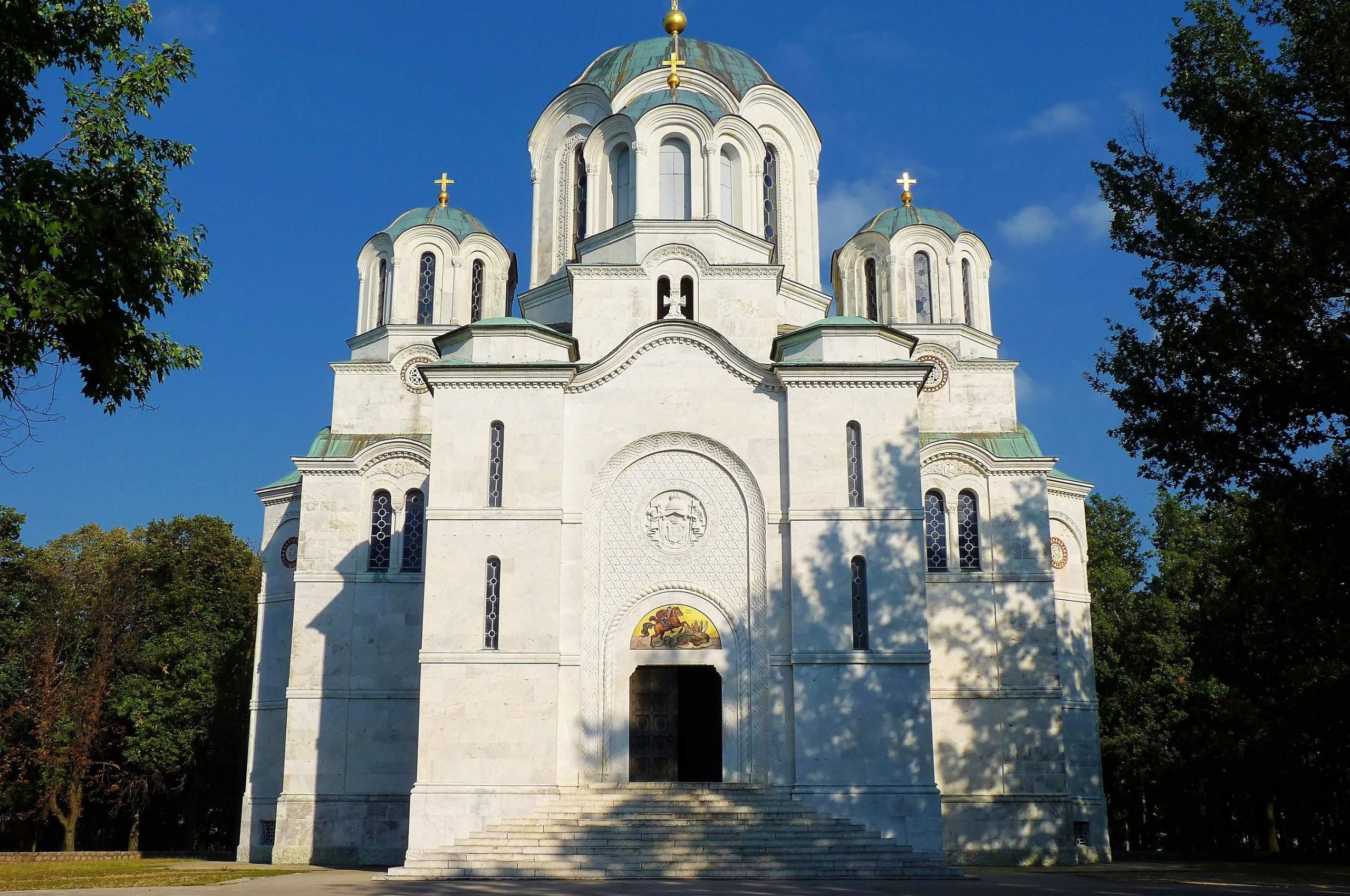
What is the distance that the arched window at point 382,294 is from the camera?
92.5ft

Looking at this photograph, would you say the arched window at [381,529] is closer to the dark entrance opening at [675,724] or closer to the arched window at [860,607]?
the dark entrance opening at [675,724]

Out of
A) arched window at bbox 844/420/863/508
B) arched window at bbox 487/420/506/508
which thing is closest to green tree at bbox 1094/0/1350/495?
arched window at bbox 844/420/863/508

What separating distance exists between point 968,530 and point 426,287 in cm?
→ 1278

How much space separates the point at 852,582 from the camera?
67.1 ft

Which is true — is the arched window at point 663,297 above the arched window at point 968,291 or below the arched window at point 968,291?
below

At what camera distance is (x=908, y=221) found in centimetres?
2817

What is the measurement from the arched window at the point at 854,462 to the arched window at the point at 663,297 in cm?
416

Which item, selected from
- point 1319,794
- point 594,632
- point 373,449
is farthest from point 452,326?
point 1319,794

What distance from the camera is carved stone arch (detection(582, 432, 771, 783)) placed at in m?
20.2

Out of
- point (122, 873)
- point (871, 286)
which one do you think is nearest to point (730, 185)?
point (871, 286)

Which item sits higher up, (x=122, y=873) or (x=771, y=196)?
(x=771, y=196)

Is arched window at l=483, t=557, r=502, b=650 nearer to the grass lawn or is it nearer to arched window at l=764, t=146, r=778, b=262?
the grass lawn

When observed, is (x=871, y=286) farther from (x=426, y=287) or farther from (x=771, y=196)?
(x=426, y=287)

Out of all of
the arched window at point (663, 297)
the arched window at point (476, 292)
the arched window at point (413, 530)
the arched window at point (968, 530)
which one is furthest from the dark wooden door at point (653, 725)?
the arched window at point (476, 292)
